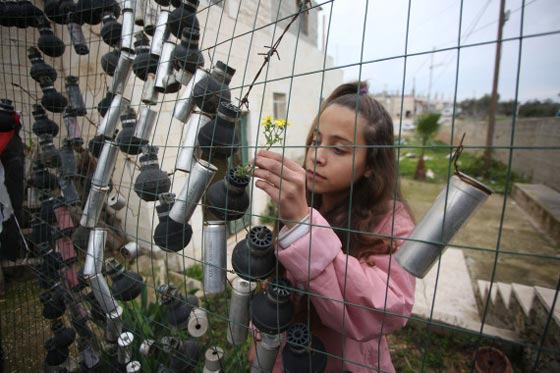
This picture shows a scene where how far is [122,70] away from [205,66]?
2.68 meters

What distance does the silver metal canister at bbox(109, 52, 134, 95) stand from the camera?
4.34 feet

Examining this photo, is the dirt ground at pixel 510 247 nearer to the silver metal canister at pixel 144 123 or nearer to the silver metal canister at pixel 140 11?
the silver metal canister at pixel 144 123

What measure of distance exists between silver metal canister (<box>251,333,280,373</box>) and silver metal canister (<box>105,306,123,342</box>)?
86 cm

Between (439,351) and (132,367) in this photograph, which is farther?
(439,351)

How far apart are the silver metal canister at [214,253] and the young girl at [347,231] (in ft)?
0.76

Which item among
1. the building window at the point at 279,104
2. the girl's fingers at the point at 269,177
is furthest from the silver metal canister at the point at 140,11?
the building window at the point at 279,104

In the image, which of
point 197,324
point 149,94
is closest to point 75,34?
point 149,94

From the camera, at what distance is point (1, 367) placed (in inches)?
64.7

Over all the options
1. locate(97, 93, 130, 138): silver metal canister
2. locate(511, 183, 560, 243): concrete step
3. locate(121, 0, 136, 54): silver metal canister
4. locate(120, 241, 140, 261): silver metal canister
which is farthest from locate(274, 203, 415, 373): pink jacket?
locate(511, 183, 560, 243): concrete step

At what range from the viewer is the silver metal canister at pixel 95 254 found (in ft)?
4.33

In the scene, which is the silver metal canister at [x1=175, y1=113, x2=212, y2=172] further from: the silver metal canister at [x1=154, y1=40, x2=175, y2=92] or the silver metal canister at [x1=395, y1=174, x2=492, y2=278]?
the silver metal canister at [x1=395, y1=174, x2=492, y2=278]

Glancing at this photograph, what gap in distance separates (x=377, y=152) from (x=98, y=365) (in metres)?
1.95

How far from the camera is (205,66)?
12.4ft

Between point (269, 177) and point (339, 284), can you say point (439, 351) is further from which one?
point (269, 177)
